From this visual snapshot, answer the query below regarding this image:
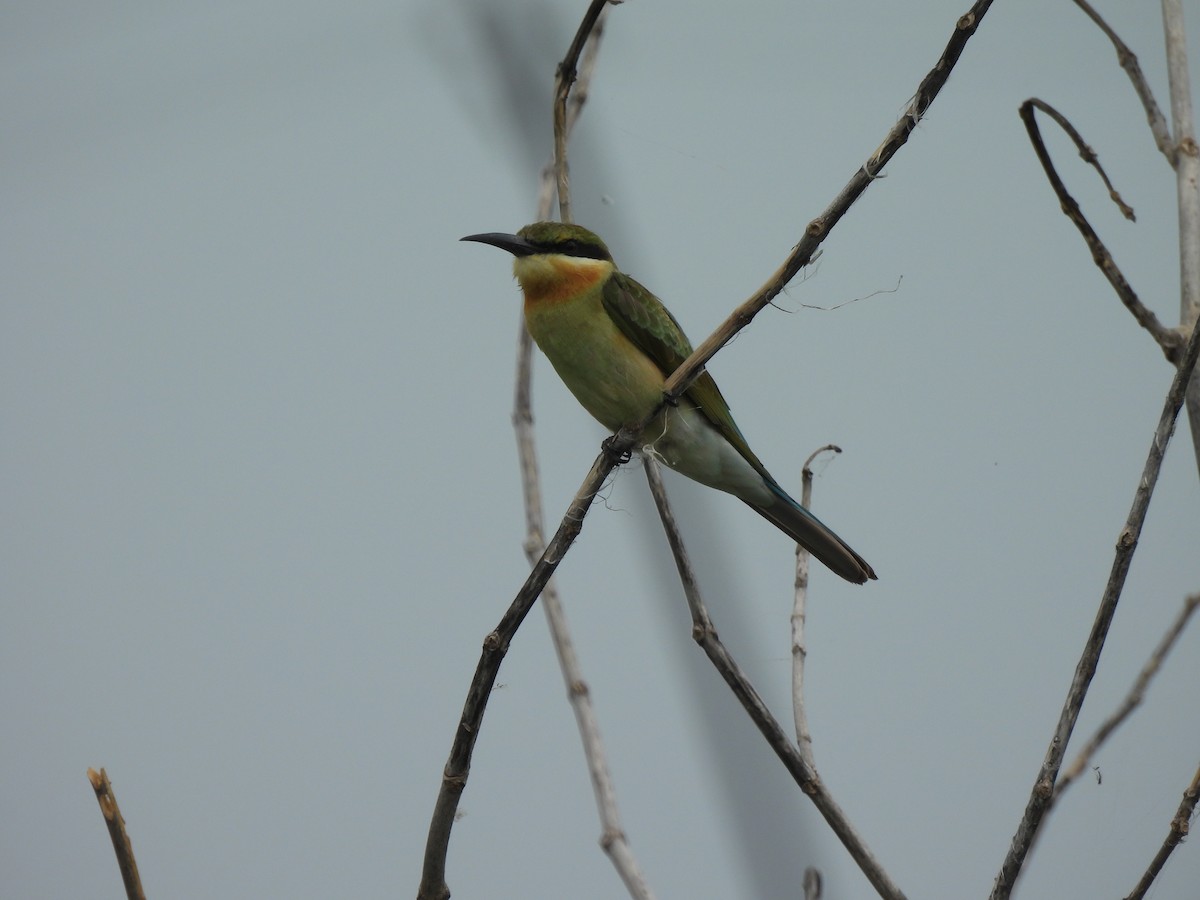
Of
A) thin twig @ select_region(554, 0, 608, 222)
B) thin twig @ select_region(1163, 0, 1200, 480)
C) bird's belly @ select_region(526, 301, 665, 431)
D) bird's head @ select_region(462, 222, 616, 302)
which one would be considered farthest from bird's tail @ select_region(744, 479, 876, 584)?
thin twig @ select_region(1163, 0, 1200, 480)

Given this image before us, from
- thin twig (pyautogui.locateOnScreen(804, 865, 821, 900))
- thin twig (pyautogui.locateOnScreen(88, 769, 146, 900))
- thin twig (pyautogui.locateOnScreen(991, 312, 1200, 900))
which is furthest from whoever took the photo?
thin twig (pyautogui.locateOnScreen(804, 865, 821, 900))

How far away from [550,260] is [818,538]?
927 mm

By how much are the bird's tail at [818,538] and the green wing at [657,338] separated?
0.08 m

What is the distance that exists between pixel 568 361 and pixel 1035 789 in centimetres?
162

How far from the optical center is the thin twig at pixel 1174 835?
1.37 metres

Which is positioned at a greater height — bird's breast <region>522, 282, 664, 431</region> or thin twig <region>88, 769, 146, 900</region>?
bird's breast <region>522, 282, 664, 431</region>

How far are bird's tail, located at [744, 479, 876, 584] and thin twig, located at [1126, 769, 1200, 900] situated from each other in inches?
46.7

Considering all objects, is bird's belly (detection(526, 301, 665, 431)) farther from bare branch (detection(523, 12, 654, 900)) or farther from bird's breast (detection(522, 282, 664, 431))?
bare branch (detection(523, 12, 654, 900))

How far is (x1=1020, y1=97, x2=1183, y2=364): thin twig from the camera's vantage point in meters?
1.76

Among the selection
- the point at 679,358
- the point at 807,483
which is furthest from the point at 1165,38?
the point at 679,358

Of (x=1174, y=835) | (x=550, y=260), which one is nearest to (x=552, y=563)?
(x=1174, y=835)

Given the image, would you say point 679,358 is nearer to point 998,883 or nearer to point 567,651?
point 567,651

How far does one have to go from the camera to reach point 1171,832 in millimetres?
1418

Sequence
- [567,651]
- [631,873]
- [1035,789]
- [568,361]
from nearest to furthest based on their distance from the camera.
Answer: [1035,789]
[631,873]
[567,651]
[568,361]
